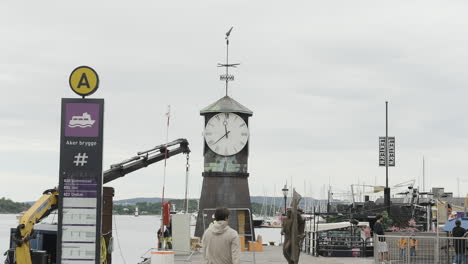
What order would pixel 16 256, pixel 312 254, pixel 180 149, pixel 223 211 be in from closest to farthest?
pixel 223 211 → pixel 16 256 → pixel 312 254 → pixel 180 149

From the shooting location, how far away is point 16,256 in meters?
23.5

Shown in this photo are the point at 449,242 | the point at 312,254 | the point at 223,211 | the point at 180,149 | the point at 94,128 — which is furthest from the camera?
the point at 180,149

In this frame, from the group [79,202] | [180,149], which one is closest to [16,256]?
[79,202]

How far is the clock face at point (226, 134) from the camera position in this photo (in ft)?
136

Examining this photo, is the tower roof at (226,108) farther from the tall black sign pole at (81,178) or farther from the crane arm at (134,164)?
the tall black sign pole at (81,178)

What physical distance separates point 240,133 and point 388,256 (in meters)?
15.3

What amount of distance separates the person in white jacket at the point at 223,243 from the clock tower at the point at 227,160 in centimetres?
2860

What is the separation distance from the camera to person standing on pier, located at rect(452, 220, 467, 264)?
25.6 metres

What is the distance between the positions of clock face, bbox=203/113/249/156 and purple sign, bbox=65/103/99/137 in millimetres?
23494

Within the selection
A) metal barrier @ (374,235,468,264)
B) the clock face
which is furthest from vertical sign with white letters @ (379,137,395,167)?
metal barrier @ (374,235,468,264)

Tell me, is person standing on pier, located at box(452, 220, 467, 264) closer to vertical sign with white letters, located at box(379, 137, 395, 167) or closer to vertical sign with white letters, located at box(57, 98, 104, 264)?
vertical sign with white letters, located at box(57, 98, 104, 264)

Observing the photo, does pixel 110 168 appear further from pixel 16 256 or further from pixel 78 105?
pixel 78 105

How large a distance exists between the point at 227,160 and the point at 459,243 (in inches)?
687


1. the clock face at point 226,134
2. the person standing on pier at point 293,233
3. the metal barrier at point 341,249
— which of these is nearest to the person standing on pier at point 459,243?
the person standing on pier at point 293,233
